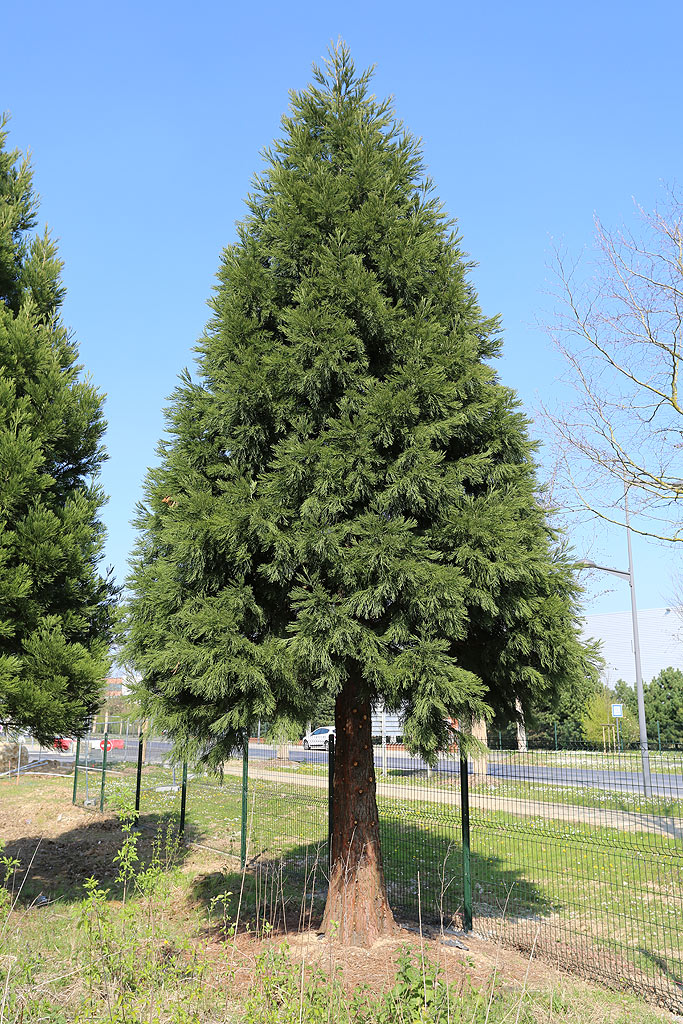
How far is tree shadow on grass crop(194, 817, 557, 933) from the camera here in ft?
24.3

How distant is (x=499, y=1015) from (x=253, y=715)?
8.33 ft

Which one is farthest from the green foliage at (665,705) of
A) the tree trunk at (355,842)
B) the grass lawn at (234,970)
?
the tree trunk at (355,842)

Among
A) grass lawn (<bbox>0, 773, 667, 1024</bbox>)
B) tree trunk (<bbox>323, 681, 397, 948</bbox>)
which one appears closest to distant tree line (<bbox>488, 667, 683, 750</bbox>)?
grass lawn (<bbox>0, 773, 667, 1024</bbox>)

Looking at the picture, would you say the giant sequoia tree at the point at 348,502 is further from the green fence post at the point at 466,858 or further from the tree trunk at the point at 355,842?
the green fence post at the point at 466,858

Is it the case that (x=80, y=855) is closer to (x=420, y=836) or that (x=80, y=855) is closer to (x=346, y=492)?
(x=420, y=836)

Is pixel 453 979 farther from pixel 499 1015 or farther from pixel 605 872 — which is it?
pixel 605 872

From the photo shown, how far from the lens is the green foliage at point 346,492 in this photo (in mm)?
5324

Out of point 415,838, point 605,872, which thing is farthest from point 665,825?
point 415,838

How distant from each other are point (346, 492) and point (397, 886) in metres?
6.03

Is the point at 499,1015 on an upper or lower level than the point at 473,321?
lower

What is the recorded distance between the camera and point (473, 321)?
633 centimetres

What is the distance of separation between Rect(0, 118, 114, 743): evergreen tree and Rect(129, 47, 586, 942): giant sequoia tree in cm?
162

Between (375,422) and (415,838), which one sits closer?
(375,422)

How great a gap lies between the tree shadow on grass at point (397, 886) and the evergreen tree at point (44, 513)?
2.70 metres
